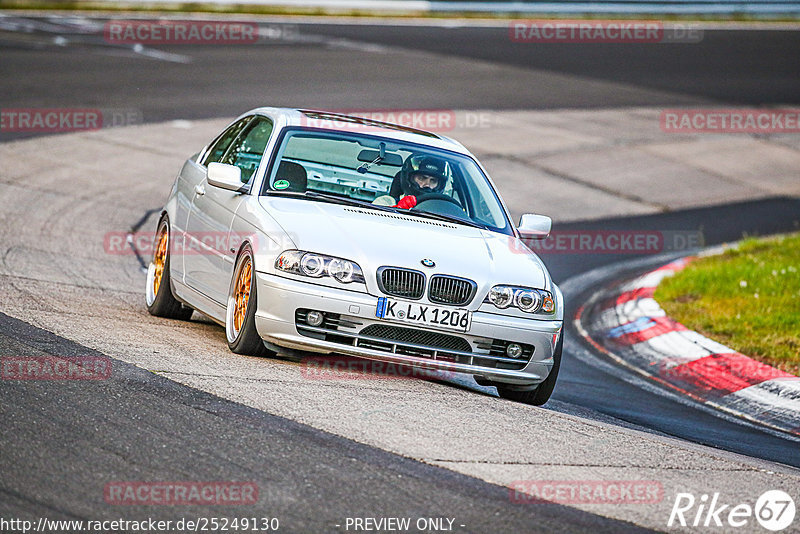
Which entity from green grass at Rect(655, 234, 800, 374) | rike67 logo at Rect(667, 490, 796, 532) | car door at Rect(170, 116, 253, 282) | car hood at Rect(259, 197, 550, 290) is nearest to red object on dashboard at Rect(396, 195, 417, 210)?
car hood at Rect(259, 197, 550, 290)

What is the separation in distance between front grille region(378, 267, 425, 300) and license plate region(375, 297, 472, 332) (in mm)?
58

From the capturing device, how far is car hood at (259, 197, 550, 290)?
703 cm

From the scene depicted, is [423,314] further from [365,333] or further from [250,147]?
[250,147]

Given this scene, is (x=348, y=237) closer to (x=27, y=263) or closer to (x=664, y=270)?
(x=27, y=263)

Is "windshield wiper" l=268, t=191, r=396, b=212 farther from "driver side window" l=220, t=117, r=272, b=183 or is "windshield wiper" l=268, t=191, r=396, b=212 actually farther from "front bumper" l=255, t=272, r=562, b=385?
"front bumper" l=255, t=272, r=562, b=385

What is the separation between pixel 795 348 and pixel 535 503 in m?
5.37

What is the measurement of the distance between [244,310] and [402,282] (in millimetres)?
1030

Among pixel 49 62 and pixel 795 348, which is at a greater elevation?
pixel 49 62

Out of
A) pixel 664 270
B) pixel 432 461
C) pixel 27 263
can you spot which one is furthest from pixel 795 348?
pixel 27 263

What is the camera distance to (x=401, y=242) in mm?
7211

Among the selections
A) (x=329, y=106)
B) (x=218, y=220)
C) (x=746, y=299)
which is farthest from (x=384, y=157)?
(x=329, y=106)

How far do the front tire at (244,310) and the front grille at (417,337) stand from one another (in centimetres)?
67

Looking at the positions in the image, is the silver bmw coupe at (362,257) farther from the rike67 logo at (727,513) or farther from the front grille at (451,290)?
the rike67 logo at (727,513)

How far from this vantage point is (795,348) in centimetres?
979
